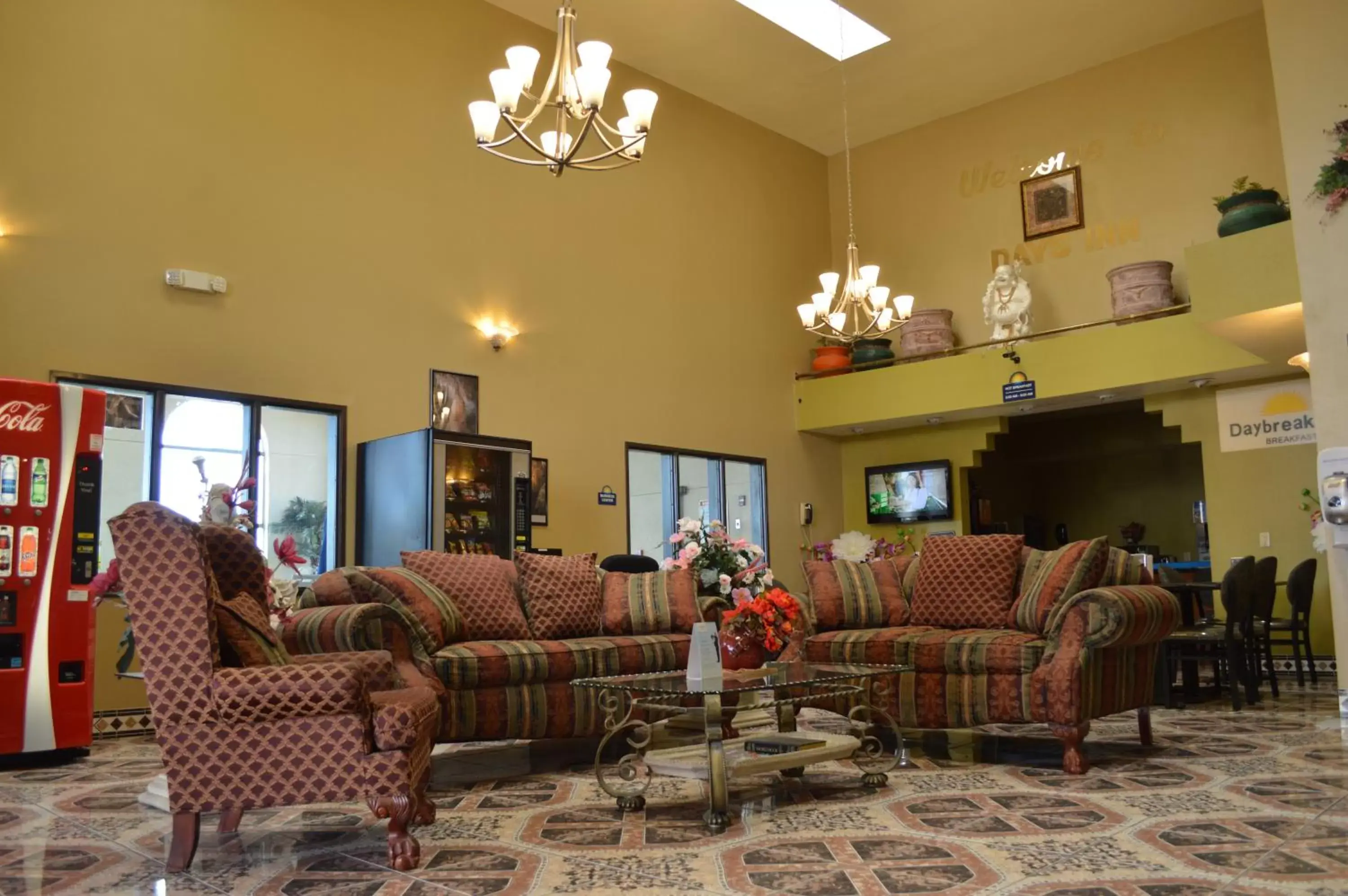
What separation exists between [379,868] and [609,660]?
6.48 feet

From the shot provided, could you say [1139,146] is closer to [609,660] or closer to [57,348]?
[609,660]

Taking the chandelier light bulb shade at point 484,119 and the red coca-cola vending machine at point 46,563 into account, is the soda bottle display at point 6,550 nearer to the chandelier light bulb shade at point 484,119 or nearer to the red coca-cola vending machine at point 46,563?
the red coca-cola vending machine at point 46,563

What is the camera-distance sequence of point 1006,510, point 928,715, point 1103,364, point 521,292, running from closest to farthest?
1. point 928,715
2. point 521,292
3. point 1103,364
4. point 1006,510

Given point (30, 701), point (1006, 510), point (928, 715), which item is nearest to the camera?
point (928, 715)

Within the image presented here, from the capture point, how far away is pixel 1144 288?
365 inches

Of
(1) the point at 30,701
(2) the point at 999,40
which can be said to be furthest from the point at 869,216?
(1) the point at 30,701

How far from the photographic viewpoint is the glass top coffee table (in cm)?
341

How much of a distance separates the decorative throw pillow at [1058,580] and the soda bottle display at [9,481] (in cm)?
489

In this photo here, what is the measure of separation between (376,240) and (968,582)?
508 centimetres

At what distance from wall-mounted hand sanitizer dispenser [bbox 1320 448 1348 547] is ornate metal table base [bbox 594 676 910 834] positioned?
280 centimetres

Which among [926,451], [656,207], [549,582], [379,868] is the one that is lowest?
[379,868]

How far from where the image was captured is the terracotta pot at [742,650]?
161 inches

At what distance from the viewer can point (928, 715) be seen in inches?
181

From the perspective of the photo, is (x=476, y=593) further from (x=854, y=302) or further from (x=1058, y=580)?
(x=854, y=302)
